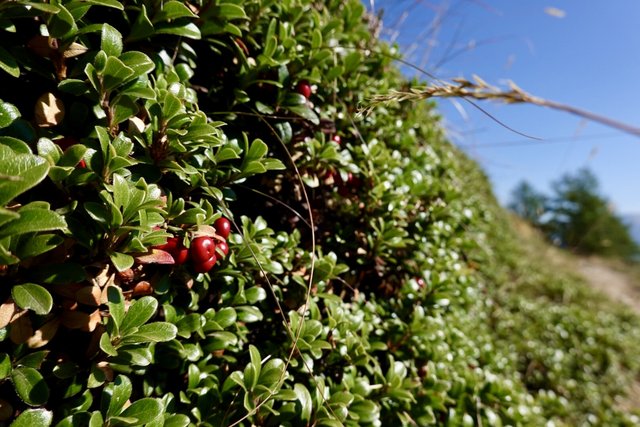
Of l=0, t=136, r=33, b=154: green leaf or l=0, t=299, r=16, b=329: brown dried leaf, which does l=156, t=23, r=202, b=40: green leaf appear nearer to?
l=0, t=136, r=33, b=154: green leaf

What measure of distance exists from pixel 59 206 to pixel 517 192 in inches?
1151

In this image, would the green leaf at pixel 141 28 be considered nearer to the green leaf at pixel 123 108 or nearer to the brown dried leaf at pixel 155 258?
the green leaf at pixel 123 108

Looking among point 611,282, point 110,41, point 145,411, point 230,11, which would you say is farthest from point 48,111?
point 611,282

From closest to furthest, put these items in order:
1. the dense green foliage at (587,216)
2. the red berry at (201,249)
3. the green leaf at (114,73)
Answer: the green leaf at (114,73), the red berry at (201,249), the dense green foliage at (587,216)

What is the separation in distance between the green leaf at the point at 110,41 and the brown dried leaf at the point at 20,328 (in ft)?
1.96

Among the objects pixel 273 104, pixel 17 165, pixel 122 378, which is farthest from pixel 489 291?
pixel 17 165

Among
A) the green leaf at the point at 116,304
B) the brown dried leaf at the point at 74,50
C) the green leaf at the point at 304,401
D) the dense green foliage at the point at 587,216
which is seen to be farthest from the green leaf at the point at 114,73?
the dense green foliage at the point at 587,216

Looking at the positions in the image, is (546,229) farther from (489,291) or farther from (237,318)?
(237,318)

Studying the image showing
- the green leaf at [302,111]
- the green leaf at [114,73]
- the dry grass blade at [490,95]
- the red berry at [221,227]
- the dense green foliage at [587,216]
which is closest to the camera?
the dry grass blade at [490,95]

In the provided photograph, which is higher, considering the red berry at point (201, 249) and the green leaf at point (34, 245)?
the red berry at point (201, 249)

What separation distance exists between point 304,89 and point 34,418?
1.17 meters

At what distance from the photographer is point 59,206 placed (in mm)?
807

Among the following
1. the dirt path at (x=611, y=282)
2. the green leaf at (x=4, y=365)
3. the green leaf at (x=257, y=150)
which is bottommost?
the green leaf at (x=4, y=365)

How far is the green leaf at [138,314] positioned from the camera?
81 cm
